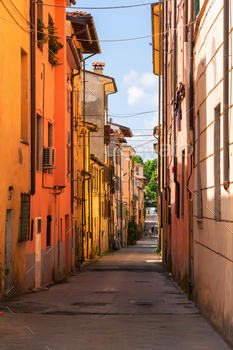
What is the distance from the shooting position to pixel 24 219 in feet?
41.2

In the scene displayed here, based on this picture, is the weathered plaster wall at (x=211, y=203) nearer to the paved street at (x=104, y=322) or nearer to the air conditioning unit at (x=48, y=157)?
the paved street at (x=104, y=322)

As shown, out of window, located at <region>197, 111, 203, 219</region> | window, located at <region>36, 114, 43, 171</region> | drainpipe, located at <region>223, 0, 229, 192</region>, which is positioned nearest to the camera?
drainpipe, located at <region>223, 0, 229, 192</region>

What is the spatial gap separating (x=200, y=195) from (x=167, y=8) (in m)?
14.4

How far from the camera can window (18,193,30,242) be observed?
1230cm

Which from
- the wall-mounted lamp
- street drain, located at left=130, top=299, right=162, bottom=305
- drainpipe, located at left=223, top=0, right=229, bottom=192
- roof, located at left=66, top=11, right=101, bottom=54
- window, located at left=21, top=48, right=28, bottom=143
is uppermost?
roof, located at left=66, top=11, right=101, bottom=54

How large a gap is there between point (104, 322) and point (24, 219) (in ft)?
16.4

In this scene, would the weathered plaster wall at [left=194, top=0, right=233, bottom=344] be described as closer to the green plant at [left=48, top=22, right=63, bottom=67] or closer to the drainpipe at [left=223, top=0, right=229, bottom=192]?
the drainpipe at [left=223, top=0, right=229, bottom=192]

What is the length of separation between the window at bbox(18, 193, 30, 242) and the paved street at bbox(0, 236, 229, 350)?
1.45 m

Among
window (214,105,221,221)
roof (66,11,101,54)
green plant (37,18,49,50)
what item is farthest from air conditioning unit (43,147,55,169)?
window (214,105,221,221)

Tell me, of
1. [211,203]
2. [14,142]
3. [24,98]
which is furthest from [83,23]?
[211,203]

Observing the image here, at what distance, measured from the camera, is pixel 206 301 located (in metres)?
8.45

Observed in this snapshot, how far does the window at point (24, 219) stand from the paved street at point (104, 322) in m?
1.45

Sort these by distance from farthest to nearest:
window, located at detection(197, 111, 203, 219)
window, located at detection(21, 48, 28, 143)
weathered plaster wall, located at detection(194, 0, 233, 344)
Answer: window, located at detection(21, 48, 28, 143) → window, located at detection(197, 111, 203, 219) → weathered plaster wall, located at detection(194, 0, 233, 344)

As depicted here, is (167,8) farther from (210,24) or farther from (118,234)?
(118,234)
